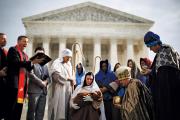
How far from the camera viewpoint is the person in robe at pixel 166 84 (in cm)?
459

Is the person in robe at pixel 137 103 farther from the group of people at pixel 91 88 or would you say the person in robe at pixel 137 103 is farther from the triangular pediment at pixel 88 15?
the triangular pediment at pixel 88 15

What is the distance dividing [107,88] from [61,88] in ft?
4.36

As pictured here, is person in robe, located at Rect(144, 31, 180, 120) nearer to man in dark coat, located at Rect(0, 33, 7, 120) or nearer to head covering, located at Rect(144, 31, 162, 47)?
head covering, located at Rect(144, 31, 162, 47)

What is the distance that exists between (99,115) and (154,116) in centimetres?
200

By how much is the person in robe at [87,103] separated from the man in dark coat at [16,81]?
133 cm

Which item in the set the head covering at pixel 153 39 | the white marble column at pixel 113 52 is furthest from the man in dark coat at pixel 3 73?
the white marble column at pixel 113 52

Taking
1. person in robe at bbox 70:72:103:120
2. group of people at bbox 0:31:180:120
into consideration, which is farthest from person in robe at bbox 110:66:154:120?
person in robe at bbox 70:72:103:120

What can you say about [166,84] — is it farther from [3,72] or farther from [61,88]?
[61,88]

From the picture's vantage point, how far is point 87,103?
6.71 meters

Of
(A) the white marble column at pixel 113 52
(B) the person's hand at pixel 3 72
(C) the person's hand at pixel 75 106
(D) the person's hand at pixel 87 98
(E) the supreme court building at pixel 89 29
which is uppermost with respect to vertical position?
(E) the supreme court building at pixel 89 29

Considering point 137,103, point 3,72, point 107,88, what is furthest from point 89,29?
point 137,103

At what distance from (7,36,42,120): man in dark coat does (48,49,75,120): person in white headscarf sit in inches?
62.8

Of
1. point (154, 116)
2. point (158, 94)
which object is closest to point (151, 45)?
point (158, 94)

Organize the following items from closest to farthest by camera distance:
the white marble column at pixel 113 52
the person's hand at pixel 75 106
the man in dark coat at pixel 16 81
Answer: the man in dark coat at pixel 16 81
the person's hand at pixel 75 106
the white marble column at pixel 113 52
